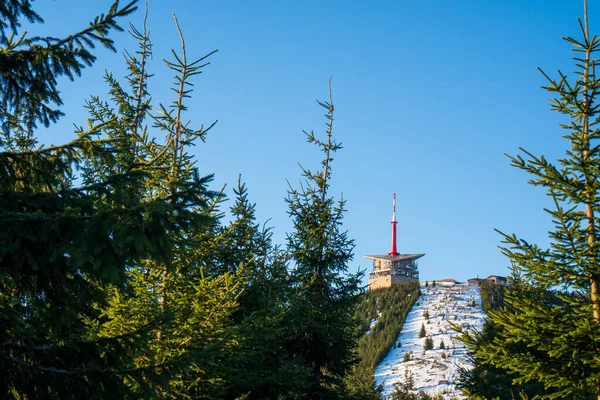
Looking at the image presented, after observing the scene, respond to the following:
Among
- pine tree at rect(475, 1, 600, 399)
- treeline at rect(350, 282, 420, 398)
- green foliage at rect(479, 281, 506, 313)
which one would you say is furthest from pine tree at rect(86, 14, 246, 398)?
green foliage at rect(479, 281, 506, 313)

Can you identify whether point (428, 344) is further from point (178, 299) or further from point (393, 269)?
point (178, 299)

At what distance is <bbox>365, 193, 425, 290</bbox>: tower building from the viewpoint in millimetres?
137750

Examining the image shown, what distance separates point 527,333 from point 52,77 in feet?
21.3

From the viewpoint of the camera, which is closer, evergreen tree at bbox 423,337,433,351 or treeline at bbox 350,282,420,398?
evergreen tree at bbox 423,337,433,351

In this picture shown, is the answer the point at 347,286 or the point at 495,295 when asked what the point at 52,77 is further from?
the point at 495,295

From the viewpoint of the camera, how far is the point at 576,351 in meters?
7.51

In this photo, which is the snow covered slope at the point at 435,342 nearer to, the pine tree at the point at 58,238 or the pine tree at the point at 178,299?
the pine tree at the point at 178,299

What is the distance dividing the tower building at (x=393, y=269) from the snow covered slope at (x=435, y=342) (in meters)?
5.48

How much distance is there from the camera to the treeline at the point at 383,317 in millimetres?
100938

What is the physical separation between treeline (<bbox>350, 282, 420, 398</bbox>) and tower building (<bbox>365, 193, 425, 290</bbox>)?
6.61 feet

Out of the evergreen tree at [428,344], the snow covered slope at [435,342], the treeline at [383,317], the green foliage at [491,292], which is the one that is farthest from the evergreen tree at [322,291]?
the green foliage at [491,292]

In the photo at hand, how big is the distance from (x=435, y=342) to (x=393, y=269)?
124ft

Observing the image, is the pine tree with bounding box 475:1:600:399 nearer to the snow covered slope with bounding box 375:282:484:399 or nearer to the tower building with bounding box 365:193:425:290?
the snow covered slope with bounding box 375:282:484:399

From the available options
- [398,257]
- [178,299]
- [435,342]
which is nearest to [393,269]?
[398,257]
